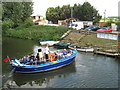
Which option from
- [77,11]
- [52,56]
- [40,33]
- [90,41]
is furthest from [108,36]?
[77,11]

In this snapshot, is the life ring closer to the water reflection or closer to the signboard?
the water reflection

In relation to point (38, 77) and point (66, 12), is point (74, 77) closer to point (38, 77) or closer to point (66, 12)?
point (38, 77)

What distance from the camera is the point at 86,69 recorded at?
20.2 m

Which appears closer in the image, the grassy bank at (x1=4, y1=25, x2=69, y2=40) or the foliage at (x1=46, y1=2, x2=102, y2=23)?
the grassy bank at (x1=4, y1=25, x2=69, y2=40)

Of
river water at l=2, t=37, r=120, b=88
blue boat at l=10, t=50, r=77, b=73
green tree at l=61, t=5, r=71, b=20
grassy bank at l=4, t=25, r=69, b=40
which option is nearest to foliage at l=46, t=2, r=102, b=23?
green tree at l=61, t=5, r=71, b=20

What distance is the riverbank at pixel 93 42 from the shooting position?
26.5 metres

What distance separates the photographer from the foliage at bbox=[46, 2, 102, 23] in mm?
54156

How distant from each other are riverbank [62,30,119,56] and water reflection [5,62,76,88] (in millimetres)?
8126

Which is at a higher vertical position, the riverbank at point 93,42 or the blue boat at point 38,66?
the riverbank at point 93,42

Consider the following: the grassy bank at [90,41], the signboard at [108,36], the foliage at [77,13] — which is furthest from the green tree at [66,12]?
the signboard at [108,36]

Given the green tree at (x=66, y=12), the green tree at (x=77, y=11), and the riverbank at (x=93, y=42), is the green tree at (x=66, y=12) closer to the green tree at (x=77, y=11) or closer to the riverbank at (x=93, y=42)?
the green tree at (x=77, y=11)

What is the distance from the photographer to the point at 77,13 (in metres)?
55.9

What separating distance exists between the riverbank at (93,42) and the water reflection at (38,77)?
8126 mm

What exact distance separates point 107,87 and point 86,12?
1598 inches
